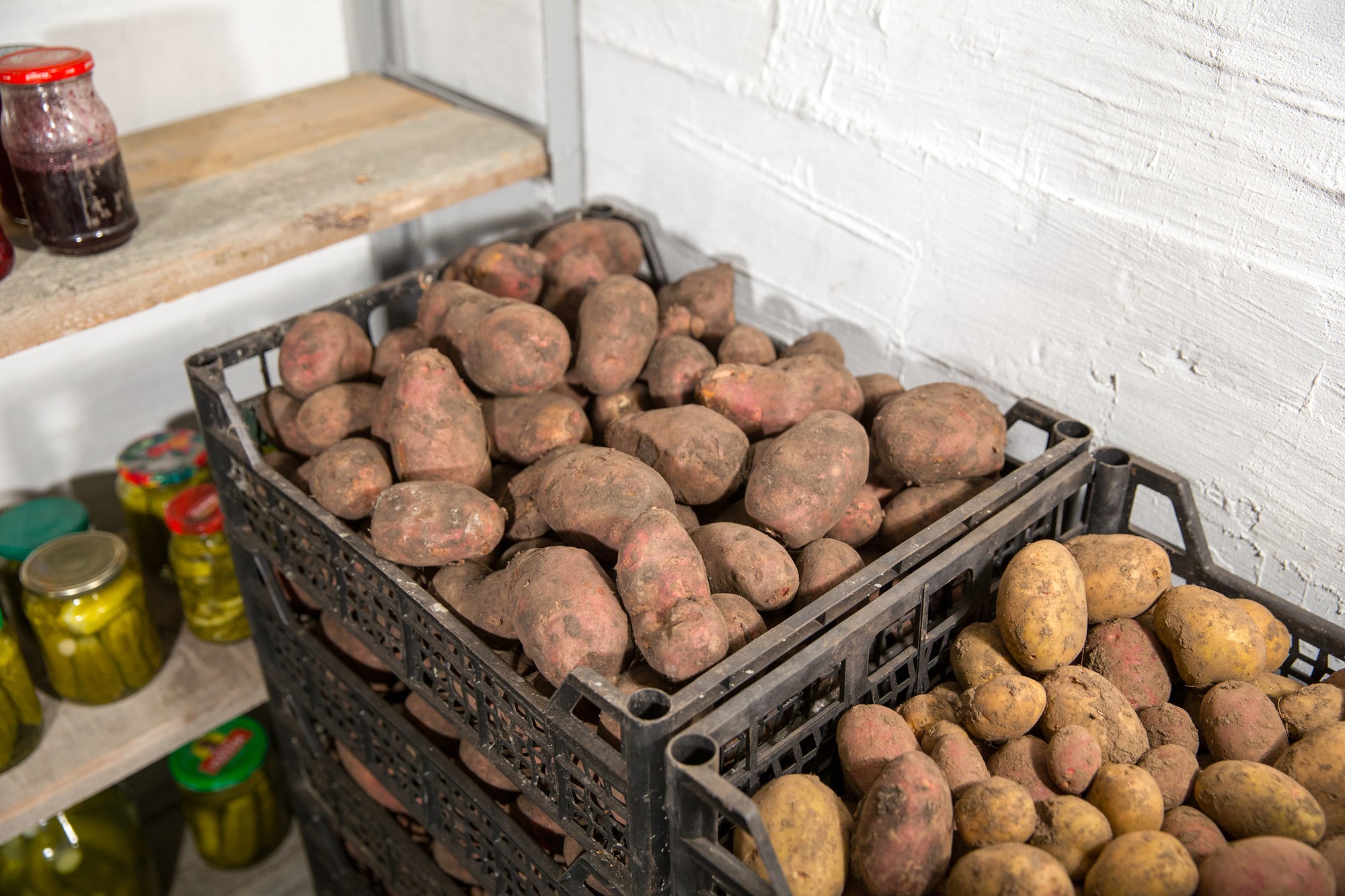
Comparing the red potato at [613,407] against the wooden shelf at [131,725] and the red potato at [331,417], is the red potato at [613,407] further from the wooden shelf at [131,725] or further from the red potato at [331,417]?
the wooden shelf at [131,725]

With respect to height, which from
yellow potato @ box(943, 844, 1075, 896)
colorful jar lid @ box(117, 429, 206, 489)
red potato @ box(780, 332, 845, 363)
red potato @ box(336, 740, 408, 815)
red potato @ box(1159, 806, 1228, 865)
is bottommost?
red potato @ box(336, 740, 408, 815)

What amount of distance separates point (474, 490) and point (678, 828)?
38 centimetres

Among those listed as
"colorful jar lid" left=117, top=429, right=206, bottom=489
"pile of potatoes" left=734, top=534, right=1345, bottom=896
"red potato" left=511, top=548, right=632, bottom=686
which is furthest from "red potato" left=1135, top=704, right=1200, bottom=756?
"colorful jar lid" left=117, top=429, right=206, bottom=489

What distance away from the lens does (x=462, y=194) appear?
4.55ft

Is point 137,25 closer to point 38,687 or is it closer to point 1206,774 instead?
point 38,687

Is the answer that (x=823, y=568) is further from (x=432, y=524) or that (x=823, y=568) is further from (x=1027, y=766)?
(x=432, y=524)

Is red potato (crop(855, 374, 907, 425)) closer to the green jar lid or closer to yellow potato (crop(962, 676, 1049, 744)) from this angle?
yellow potato (crop(962, 676, 1049, 744))

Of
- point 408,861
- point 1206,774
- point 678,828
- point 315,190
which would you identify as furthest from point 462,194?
point 1206,774

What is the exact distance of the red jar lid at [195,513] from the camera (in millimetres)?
1309

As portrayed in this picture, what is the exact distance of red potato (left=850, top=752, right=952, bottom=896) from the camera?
0.70 metres

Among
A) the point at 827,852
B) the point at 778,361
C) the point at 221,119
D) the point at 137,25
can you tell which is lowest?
the point at 827,852

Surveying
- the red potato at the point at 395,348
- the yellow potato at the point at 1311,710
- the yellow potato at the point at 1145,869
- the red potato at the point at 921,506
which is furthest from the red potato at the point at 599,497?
the yellow potato at the point at 1311,710

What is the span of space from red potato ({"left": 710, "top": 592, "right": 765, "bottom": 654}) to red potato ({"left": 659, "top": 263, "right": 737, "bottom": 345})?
17.6 inches

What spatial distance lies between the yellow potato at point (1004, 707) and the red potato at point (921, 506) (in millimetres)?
194
